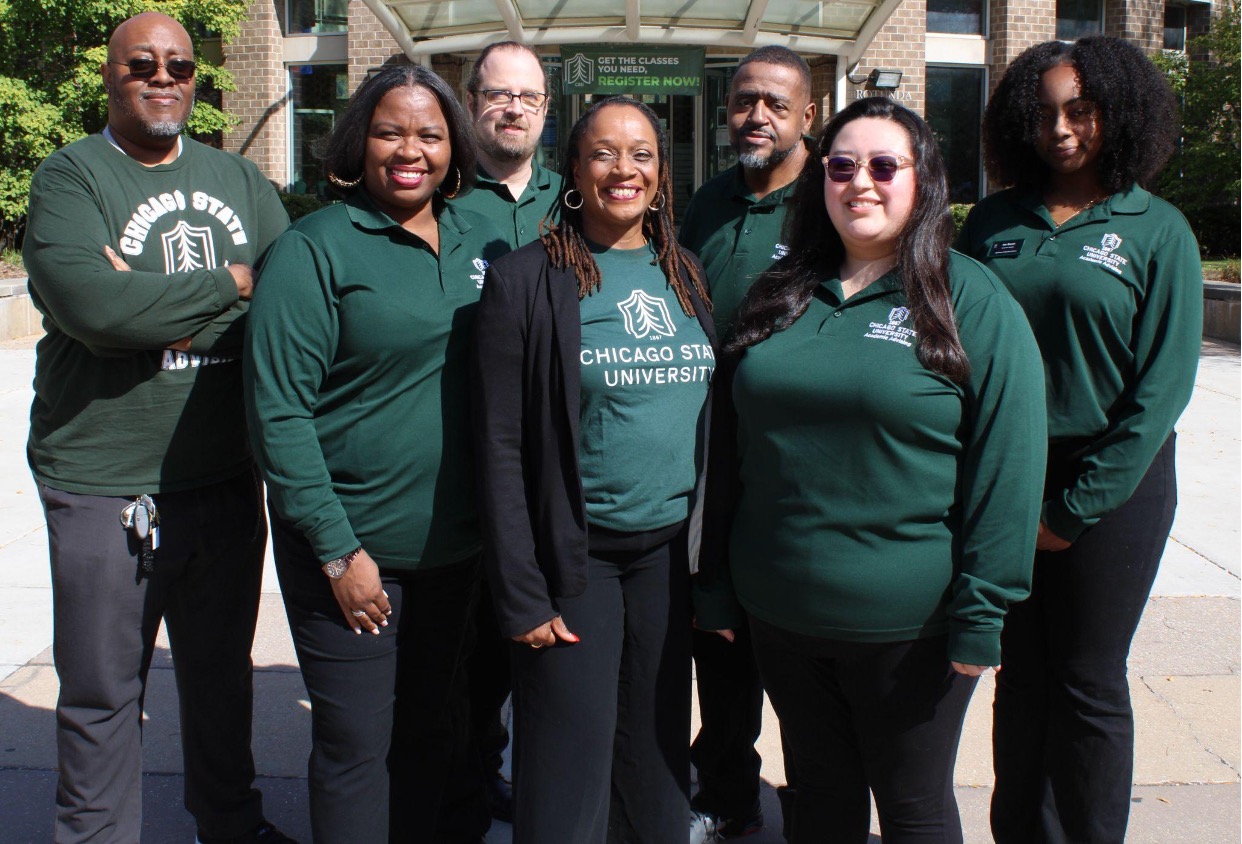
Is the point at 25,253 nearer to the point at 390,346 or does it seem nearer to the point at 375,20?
the point at 390,346

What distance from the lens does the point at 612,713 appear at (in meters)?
2.67

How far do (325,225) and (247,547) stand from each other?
0.98 meters

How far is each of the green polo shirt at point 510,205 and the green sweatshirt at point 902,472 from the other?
1.32 meters

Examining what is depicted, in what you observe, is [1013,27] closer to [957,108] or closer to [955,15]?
[955,15]

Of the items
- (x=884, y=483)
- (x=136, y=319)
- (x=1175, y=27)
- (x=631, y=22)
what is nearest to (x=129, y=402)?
(x=136, y=319)

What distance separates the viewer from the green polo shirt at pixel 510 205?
11.5 feet

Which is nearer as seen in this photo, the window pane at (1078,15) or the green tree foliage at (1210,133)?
the green tree foliage at (1210,133)

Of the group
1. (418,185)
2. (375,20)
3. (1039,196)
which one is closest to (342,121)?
(418,185)

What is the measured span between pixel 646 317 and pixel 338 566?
35.4 inches

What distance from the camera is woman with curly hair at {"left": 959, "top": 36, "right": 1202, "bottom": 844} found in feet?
8.73

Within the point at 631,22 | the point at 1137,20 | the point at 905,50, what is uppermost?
the point at 1137,20

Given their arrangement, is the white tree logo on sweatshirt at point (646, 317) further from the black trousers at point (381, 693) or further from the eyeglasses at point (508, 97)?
the eyeglasses at point (508, 97)

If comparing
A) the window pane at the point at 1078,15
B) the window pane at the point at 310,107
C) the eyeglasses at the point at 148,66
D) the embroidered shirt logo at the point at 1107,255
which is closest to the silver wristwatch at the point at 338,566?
the eyeglasses at the point at 148,66

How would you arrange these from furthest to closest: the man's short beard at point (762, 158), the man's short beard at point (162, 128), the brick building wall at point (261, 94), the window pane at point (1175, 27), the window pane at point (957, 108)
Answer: the window pane at point (1175, 27), the window pane at point (957, 108), the brick building wall at point (261, 94), the man's short beard at point (762, 158), the man's short beard at point (162, 128)
